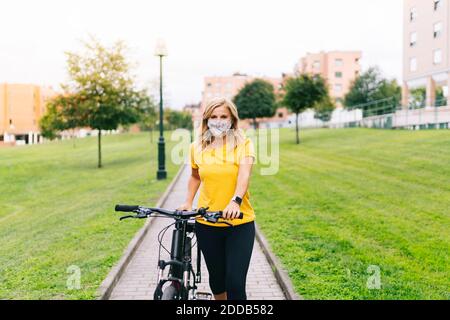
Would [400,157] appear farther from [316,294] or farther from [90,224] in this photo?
[316,294]

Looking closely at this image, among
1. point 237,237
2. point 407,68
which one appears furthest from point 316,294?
point 407,68

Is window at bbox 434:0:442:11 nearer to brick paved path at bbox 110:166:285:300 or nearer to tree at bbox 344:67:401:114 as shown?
brick paved path at bbox 110:166:285:300

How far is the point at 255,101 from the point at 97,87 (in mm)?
48982

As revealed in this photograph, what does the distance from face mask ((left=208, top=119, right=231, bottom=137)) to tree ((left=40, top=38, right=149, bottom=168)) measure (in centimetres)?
2348

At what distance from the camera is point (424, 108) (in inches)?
1046

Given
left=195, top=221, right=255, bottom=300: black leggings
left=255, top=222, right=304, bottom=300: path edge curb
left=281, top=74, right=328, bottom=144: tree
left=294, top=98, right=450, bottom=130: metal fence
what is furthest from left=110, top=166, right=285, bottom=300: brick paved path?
left=281, top=74, right=328, bottom=144: tree

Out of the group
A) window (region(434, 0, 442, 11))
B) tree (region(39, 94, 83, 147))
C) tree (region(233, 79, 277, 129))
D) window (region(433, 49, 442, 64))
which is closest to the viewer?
window (region(434, 0, 442, 11))

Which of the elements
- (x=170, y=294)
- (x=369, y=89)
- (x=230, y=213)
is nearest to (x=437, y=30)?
(x=230, y=213)

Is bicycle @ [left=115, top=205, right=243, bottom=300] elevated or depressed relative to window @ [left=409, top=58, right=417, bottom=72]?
depressed

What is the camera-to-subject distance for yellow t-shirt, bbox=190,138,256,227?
11.7 feet

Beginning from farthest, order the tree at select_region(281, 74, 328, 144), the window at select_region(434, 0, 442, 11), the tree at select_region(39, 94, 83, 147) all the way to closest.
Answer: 1. the tree at select_region(281, 74, 328, 144)
2. the tree at select_region(39, 94, 83, 147)
3. the window at select_region(434, 0, 442, 11)

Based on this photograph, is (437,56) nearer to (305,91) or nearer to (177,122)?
(305,91)

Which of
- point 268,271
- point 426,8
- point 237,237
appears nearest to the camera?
point 237,237

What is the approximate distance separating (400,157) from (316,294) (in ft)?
42.2
